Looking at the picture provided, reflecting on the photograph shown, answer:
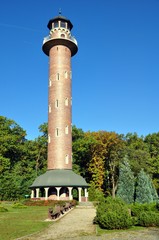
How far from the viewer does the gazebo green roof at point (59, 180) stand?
110ft

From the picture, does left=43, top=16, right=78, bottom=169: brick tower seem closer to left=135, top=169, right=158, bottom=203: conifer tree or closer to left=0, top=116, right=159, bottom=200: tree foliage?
left=0, top=116, right=159, bottom=200: tree foliage

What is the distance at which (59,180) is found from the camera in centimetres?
3378

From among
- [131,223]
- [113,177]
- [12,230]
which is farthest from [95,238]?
[113,177]

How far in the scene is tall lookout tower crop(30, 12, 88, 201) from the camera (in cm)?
3438

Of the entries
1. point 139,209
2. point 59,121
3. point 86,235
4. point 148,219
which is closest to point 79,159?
point 59,121

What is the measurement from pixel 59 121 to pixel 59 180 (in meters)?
8.39

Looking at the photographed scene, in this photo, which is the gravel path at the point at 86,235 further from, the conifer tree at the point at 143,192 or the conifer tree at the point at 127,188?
the conifer tree at the point at 127,188

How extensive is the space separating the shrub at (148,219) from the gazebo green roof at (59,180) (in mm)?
20204

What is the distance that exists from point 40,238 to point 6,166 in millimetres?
35715

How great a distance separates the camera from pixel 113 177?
49281 millimetres

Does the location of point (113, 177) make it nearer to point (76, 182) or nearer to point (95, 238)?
point (76, 182)

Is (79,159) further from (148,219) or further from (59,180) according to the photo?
(148,219)

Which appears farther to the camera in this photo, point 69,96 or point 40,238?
point 69,96

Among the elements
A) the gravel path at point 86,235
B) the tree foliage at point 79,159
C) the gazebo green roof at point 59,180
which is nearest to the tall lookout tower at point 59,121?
the gazebo green roof at point 59,180
